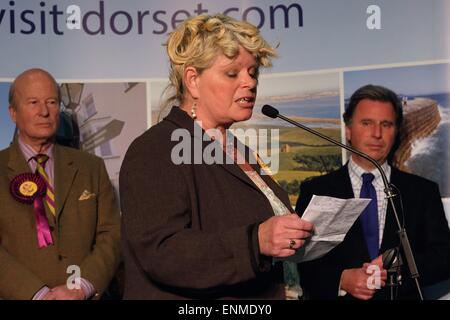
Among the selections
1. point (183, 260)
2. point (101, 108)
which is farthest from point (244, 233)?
point (101, 108)

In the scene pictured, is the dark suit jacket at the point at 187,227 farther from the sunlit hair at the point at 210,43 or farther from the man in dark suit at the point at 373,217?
the man in dark suit at the point at 373,217

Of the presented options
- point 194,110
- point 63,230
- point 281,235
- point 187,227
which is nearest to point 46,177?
point 63,230

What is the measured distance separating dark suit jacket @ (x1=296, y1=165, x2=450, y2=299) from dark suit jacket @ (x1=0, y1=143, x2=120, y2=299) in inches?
33.8

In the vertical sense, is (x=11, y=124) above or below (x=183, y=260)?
above

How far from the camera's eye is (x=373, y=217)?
362cm

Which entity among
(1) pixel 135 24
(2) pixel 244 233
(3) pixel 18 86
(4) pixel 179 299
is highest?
(1) pixel 135 24

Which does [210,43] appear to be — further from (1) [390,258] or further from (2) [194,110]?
(1) [390,258]

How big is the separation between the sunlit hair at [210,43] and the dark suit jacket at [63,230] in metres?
1.28

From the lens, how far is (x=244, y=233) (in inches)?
81.9

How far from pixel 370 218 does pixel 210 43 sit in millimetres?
1546

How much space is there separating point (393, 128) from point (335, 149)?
1.03ft
